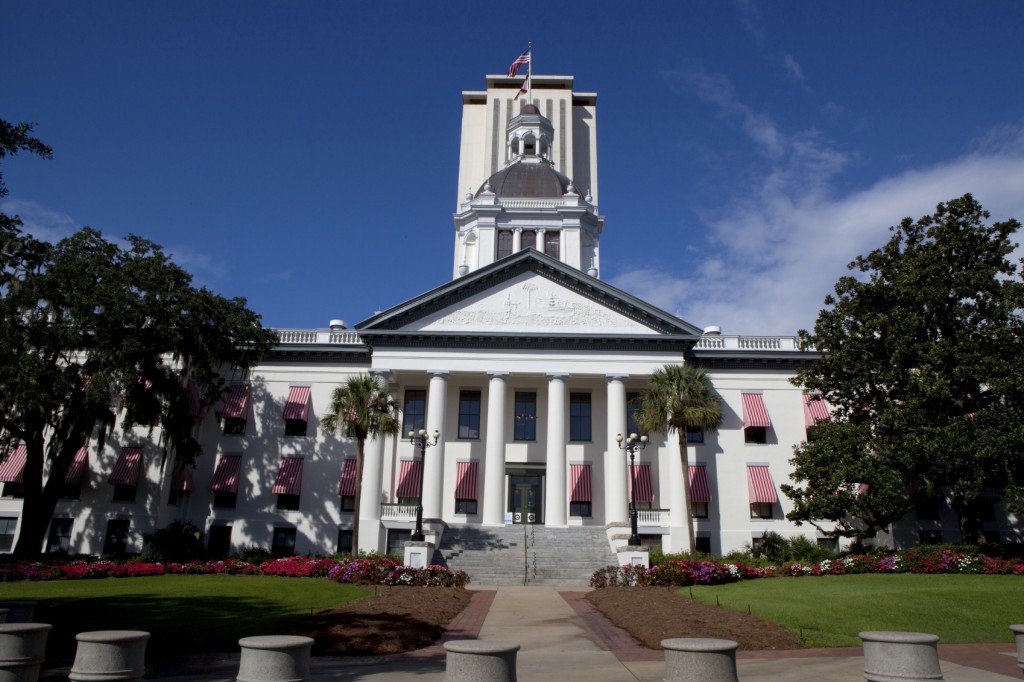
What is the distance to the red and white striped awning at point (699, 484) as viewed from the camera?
37.9m

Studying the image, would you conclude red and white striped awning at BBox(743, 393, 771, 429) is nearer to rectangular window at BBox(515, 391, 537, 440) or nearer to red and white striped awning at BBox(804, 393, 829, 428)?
red and white striped awning at BBox(804, 393, 829, 428)

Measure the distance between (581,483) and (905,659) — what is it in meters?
30.5

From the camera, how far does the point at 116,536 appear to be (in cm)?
3753

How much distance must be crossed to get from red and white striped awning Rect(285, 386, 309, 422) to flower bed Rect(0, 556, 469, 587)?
10847mm

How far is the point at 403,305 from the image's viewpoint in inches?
1486

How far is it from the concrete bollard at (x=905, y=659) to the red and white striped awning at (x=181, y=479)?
3522cm

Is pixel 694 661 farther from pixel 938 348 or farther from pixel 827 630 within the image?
pixel 938 348

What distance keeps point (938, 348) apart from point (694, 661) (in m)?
27.2

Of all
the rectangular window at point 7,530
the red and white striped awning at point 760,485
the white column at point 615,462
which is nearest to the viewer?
the white column at point 615,462

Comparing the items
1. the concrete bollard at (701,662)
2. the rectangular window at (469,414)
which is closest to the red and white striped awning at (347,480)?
the rectangular window at (469,414)

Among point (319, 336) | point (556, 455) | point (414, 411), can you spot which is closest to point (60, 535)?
point (319, 336)

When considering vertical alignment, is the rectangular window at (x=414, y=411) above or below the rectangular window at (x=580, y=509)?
above

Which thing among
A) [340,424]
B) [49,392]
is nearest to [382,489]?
[340,424]

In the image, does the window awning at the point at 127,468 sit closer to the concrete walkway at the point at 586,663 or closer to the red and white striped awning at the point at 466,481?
the red and white striped awning at the point at 466,481
